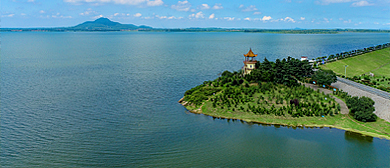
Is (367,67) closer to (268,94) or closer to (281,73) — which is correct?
(281,73)

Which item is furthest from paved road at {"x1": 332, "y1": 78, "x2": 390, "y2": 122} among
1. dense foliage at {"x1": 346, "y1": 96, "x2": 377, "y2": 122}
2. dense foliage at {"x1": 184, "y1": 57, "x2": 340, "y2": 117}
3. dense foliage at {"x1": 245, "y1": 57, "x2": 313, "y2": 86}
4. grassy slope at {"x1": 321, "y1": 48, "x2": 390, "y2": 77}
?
grassy slope at {"x1": 321, "y1": 48, "x2": 390, "y2": 77}

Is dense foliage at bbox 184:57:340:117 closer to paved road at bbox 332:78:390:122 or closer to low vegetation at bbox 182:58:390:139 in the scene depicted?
low vegetation at bbox 182:58:390:139

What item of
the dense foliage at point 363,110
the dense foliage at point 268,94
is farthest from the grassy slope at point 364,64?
the dense foliage at point 363,110

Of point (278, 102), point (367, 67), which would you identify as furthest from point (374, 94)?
point (367, 67)

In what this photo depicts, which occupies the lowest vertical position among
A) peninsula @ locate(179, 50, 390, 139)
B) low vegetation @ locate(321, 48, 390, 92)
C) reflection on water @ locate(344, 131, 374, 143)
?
reflection on water @ locate(344, 131, 374, 143)

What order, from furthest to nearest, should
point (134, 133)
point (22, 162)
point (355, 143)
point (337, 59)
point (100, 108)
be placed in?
1. point (337, 59)
2. point (100, 108)
3. point (134, 133)
4. point (355, 143)
5. point (22, 162)

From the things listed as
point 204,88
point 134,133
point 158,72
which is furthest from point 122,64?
point 134,133

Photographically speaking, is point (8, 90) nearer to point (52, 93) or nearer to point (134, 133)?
point (52, 93)
